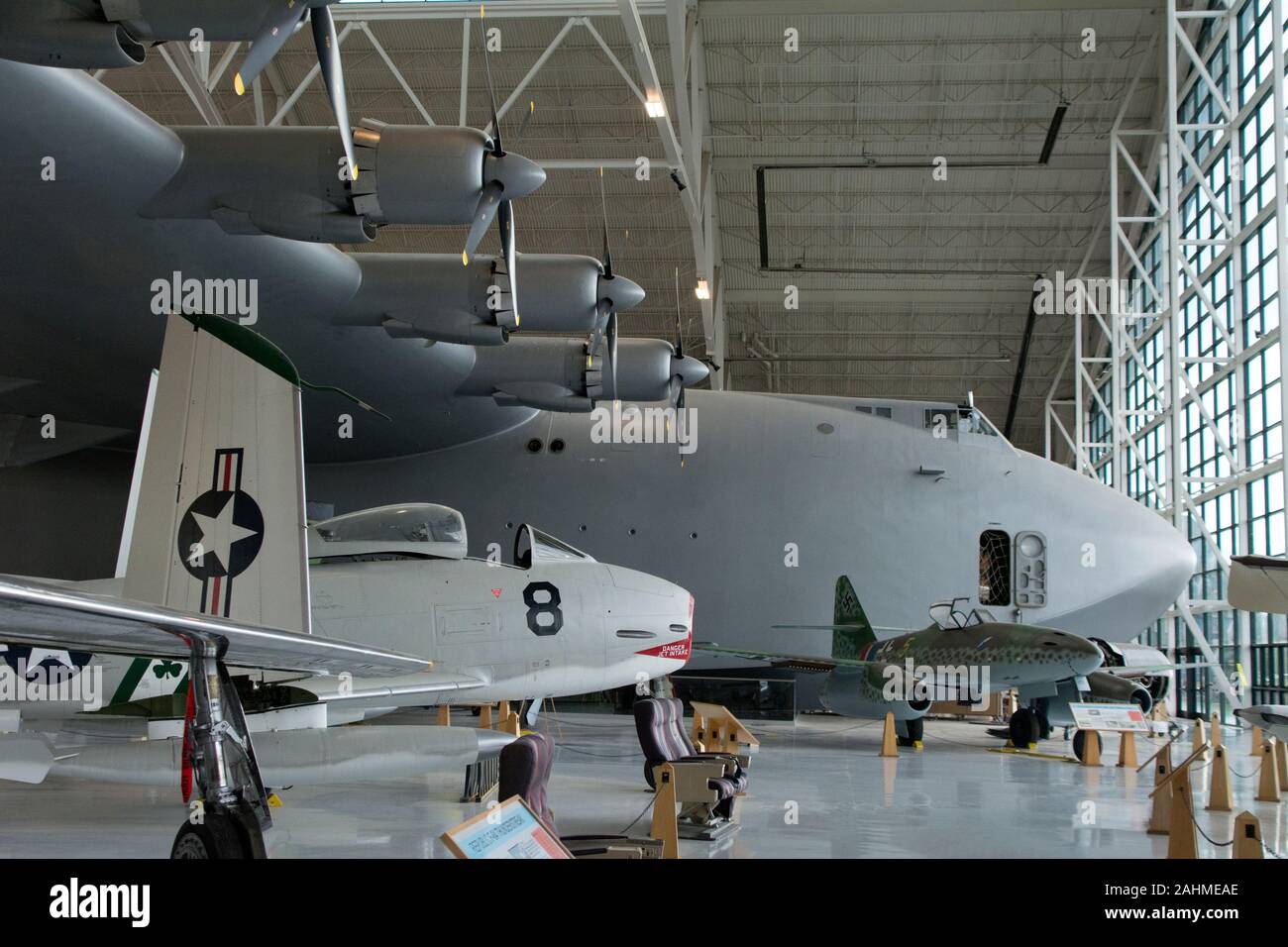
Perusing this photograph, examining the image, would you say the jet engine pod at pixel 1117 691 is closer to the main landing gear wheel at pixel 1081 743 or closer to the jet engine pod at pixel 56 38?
the main landing gear wheel at pixel 1081 743

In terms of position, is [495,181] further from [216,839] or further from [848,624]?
[848,624]

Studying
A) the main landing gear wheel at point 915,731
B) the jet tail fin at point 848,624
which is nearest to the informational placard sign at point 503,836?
the main landing gear wheel at point 915,731

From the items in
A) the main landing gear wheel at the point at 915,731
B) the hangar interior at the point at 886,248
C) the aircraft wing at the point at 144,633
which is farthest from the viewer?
the main landing gear wheel at the point at 915,731

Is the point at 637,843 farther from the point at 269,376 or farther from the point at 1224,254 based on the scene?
the point at 1224,254

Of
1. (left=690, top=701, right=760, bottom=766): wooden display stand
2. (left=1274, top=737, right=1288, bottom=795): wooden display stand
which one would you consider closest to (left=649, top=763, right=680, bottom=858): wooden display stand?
(left=690, top=701, right=760, bottom=766): wooden display stand

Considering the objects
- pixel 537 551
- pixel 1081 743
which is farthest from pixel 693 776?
pixel 1081 743

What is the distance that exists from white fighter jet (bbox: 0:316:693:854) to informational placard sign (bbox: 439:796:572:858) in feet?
2.47

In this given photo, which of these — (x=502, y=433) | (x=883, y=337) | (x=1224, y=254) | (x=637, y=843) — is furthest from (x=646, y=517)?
(x=883, y=337)

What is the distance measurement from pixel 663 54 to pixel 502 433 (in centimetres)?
1153

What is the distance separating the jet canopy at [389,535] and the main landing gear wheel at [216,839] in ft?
21.0

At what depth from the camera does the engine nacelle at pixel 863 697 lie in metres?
12.5

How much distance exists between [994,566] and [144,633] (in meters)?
13.0

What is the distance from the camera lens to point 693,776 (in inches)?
247

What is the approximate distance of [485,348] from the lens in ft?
43.6
